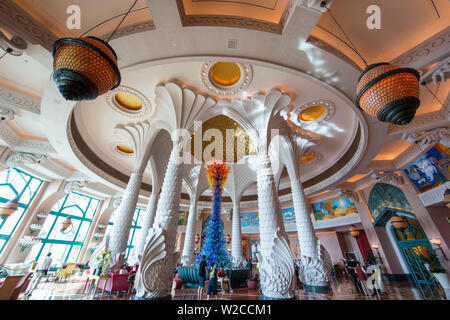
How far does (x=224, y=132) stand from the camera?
31.9 feet

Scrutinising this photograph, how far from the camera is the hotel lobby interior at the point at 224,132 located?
347 cm

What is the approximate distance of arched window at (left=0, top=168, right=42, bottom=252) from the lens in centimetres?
920

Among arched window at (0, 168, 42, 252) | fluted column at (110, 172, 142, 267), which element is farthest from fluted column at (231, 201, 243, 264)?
arched window at (0, 168, 42, 252)

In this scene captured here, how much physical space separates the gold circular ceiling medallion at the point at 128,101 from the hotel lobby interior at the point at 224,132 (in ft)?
0.18

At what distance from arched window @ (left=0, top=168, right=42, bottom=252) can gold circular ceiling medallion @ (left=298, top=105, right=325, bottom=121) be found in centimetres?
1415

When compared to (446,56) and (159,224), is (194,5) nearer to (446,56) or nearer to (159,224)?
(159,224)

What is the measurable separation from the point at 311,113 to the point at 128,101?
7322 mm

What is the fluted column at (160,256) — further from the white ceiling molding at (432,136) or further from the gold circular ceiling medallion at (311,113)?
the white ceiling molding at (432,136)

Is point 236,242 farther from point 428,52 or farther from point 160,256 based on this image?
point 428,52

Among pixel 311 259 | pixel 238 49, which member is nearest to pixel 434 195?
pixel 311 259

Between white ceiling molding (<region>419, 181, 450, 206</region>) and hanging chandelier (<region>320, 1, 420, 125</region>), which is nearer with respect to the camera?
hanging chandelier (<region>320, 1, 420, 125</region>)

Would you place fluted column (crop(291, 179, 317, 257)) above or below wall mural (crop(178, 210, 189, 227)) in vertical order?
below

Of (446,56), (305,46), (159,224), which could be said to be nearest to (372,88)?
(305,46)

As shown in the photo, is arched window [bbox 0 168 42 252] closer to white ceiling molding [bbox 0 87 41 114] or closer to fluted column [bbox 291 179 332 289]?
white ceiling molding [bbox 0 87 41 114]
